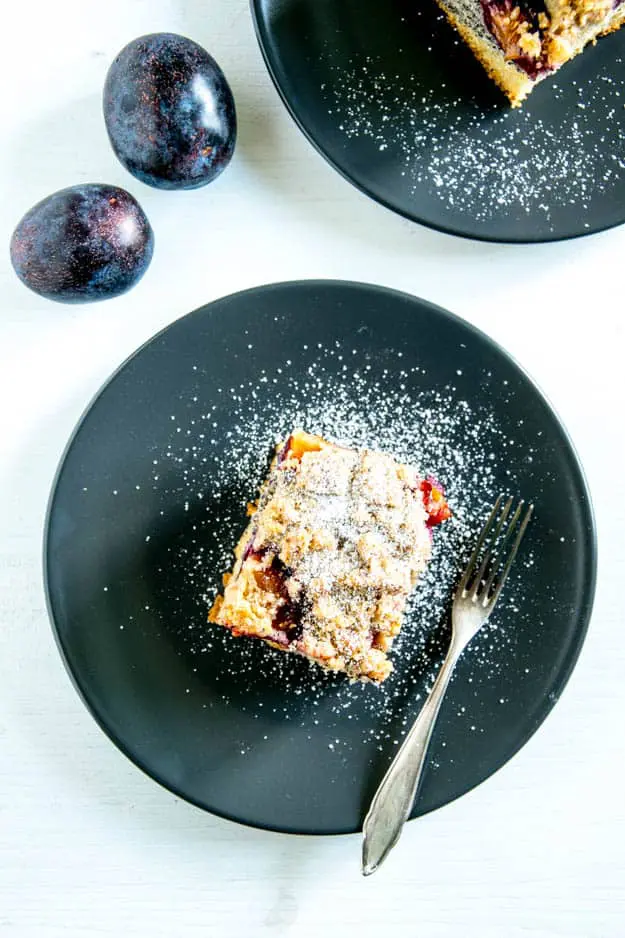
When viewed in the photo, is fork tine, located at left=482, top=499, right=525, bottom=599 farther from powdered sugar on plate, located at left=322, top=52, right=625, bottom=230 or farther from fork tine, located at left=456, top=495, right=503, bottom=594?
powdered sugar on plate, located at left=322, top=52, right=625, bottom=230

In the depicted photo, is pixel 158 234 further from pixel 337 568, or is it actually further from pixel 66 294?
pixel 337 568

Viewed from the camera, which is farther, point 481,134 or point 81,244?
point 481,134

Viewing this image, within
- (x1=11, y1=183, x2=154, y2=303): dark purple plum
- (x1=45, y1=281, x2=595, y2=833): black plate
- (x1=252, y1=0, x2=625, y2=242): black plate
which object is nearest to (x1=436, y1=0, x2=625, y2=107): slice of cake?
(x1=252, y1=0, x2=625, y2=242): black plate

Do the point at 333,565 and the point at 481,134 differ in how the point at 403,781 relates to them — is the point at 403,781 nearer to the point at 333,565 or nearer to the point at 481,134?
the point at 333,565

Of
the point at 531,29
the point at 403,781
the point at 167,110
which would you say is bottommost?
the point at 403,781

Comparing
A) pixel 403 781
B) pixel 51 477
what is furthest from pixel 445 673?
pixel 51 477

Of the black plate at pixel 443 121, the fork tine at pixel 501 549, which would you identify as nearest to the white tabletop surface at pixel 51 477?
the black plate at pixel 443 121

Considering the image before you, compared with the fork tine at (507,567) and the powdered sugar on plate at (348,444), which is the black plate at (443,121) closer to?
the powdered sugar on plate at (348,444)

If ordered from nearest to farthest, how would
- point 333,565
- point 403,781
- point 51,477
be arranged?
point 333,565 < point 403,781 < point 51,477
